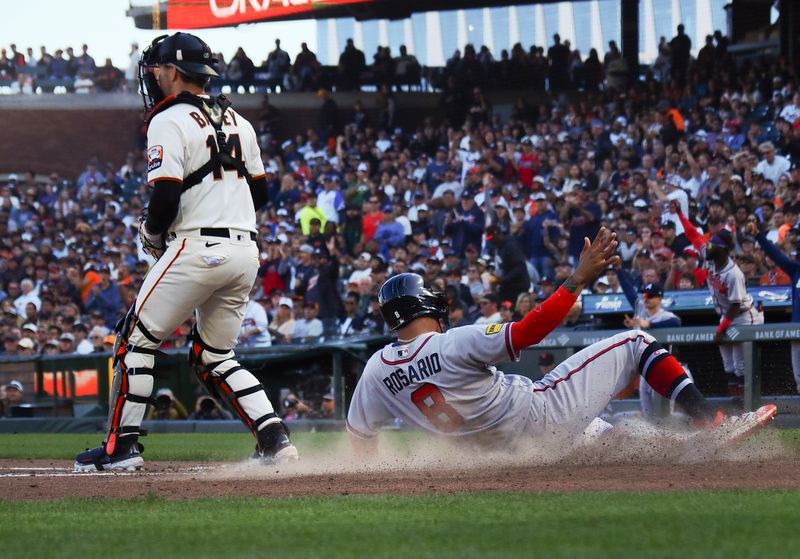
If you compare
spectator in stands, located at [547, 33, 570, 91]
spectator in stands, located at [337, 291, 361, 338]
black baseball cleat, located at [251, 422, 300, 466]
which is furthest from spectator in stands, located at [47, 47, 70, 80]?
black baseball cleat, located at [251, 422, 300, 466]

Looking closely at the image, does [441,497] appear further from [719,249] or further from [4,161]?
[4,161]

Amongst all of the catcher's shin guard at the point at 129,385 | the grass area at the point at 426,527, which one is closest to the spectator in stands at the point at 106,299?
the catcher's shin guard at the point at 129,385

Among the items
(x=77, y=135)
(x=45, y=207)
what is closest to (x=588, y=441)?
(x=45, y=207)

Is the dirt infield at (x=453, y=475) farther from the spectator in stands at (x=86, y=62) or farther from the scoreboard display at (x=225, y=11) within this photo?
the spectator in stands at (x=86, y=62)

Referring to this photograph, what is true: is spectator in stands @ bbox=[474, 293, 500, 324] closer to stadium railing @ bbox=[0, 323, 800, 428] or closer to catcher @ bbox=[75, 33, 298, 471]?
stadium railing @ bbox=[0, 323, 800, 428]

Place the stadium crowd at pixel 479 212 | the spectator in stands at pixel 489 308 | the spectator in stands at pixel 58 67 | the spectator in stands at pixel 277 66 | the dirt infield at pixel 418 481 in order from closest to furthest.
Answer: the dirt infield at pixel 418 481, the spectator in stands at pixel 489 308, the stadium crowd at pixel 479 212, the spectator in stands at pixel 277 66, the spectator in stands at pixel 58 67

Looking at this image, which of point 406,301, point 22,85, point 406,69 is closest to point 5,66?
point 22,85

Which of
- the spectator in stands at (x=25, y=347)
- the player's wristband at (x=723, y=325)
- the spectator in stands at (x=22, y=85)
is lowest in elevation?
the spectator in stands at (x=25, y=347)
